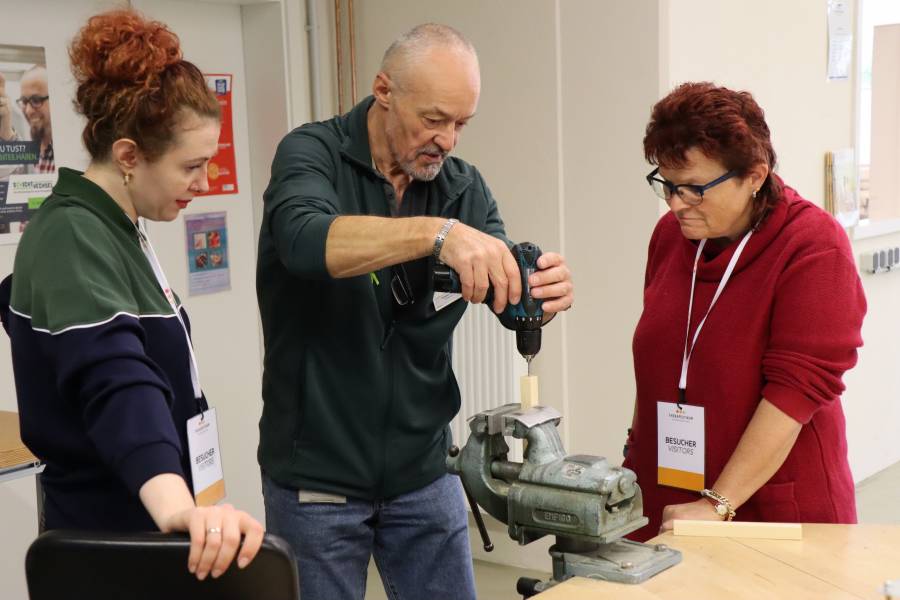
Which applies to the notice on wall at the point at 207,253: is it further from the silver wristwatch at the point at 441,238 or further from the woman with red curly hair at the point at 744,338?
the silver wristwatch at the point at 441,238

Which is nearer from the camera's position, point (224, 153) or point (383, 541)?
point (383, 541)

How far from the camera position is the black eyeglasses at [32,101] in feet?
10.9

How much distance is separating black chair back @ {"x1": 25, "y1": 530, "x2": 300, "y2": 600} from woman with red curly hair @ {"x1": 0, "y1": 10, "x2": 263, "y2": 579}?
48 mm

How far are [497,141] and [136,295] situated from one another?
2.49 m

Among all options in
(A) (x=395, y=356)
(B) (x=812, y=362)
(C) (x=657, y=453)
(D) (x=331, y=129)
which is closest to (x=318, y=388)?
(A) (x=395, y=356)

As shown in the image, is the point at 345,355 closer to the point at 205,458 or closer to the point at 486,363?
the point at 205,458

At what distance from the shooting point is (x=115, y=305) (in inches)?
56.7

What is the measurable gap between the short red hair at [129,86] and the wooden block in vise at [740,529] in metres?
1.12

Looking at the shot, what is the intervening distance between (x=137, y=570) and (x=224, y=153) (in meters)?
2.90

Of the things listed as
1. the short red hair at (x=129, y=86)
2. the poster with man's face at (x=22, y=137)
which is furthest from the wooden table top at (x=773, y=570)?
the poster with man's face at (x=22, y=137)

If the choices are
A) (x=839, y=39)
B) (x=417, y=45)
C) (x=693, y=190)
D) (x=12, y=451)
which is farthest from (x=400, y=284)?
(x=839, y=39)

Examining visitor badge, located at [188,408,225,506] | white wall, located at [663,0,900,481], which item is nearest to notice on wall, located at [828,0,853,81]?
white wall, located at [663,0,900,481]

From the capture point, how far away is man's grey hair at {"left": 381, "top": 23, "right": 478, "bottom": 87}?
76.4 inches

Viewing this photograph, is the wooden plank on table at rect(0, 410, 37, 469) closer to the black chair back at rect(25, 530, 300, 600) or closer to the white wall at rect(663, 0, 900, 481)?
the black chair back at rect(25, 530, 300, 600)
